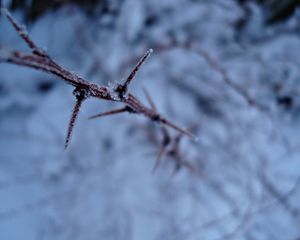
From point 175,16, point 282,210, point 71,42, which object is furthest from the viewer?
point 71,42

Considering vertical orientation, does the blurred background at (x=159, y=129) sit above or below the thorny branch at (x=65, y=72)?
above

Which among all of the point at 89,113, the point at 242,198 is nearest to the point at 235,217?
the point at 242,198

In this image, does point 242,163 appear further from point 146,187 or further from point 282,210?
point 146,187

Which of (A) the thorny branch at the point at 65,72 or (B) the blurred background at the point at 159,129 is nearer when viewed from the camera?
(A) the thorny branch at the point at 65,72

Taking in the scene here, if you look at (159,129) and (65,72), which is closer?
(65,72)

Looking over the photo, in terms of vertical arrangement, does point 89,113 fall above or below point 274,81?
above

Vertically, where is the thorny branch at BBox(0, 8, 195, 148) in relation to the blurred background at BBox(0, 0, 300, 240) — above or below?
below

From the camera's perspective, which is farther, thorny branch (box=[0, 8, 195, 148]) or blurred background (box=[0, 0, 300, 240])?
blurred background (box=[0, 0, 300, 240])

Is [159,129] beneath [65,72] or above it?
above
